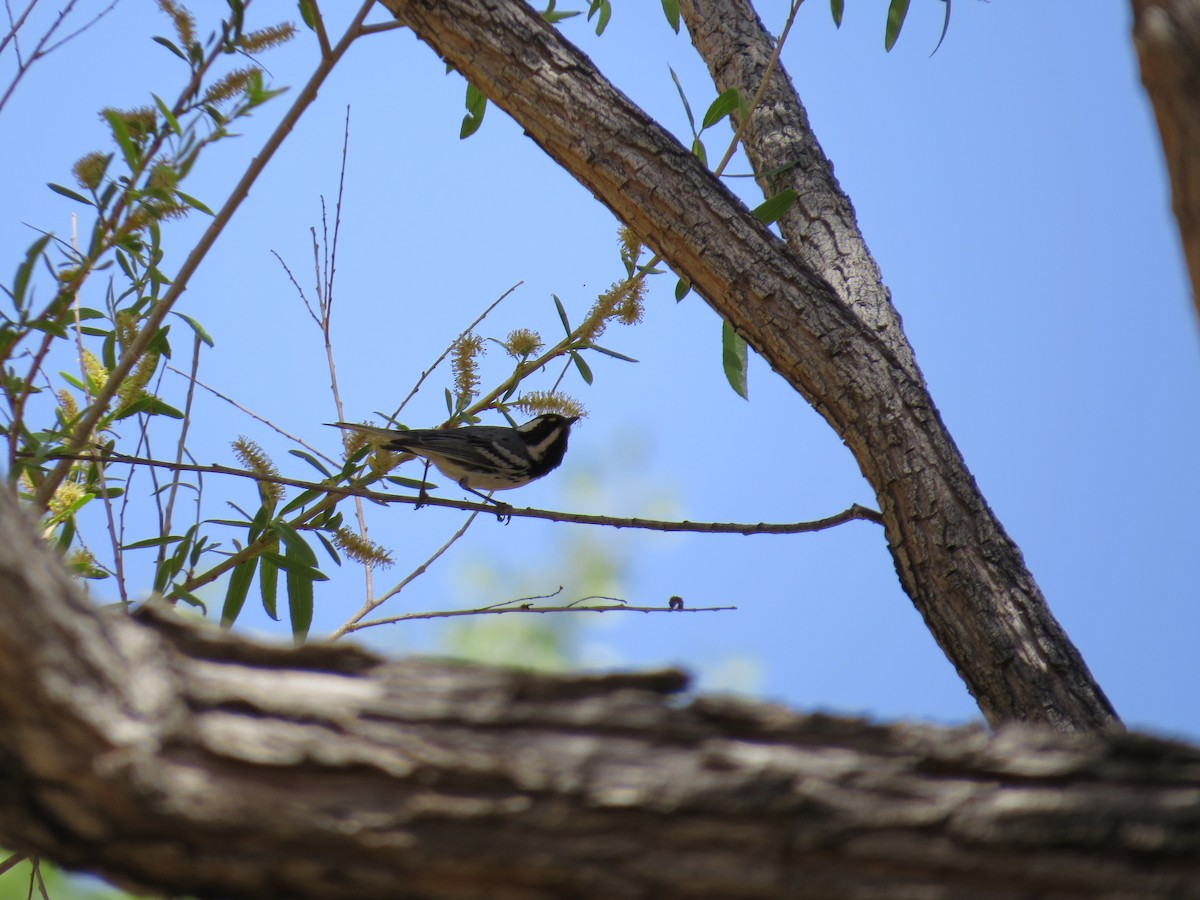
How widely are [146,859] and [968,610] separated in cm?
284

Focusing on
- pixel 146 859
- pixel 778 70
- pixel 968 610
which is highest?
pixel 778 70

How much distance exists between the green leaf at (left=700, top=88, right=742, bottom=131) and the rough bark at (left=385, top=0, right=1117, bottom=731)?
2.76 feet

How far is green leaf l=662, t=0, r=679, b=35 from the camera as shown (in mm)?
5984

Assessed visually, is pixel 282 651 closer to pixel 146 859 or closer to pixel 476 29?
pixel 146 859

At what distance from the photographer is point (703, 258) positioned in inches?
156

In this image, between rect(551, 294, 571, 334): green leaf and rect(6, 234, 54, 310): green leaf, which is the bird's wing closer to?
rect(551, 294, 571, 334): green leaf

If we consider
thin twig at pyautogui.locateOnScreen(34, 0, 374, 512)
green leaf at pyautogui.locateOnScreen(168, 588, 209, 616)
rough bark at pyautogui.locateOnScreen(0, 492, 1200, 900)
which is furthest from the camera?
green leaf at pyautogui.locateOnScreen(168, 588, 209, 616)

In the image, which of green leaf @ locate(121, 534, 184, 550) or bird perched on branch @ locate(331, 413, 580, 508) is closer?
green leaf @ locate(121, 534, 184, 550)

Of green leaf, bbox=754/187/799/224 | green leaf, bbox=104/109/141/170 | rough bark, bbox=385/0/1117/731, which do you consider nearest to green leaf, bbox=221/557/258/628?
green leaf, bbox=104/109/141/170

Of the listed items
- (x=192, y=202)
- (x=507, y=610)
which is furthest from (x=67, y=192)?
(x=507, y=610)

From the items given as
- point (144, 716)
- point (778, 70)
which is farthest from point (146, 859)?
point (778, 70)

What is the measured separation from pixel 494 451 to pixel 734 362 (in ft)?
8.42

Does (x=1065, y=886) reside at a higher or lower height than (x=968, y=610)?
lower

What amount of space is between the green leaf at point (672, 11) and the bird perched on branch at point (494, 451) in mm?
2222
